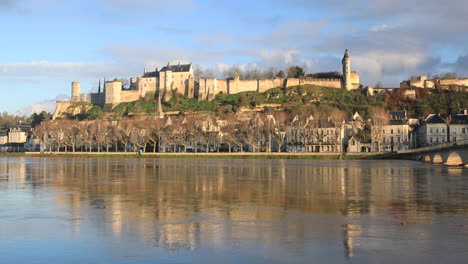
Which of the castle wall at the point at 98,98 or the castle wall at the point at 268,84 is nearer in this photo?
the castle wall at the point at 268,84

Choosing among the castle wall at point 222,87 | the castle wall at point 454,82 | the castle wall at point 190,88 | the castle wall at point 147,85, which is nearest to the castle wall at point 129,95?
the castle wall at point 147,85

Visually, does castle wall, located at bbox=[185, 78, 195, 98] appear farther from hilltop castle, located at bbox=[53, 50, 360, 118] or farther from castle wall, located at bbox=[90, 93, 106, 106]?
castle wall, located at bbox=[90, 93, 106, 106]

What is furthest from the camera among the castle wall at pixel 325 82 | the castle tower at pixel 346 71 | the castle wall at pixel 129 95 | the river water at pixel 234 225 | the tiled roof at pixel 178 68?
the castle wall at pixel 129 95

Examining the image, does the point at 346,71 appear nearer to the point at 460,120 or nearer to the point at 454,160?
the point at 460,120

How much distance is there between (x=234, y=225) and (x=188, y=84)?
107m

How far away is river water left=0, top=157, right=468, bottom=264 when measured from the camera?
11172mm

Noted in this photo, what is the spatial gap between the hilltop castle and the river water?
91.6 meters

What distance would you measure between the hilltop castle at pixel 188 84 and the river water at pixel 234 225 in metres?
91.6

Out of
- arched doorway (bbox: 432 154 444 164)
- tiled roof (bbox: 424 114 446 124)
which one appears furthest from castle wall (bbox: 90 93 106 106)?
arched doorway (bbox: 432 154 444 164)

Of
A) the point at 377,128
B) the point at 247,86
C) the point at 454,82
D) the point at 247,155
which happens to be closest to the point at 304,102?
the point at 247,86

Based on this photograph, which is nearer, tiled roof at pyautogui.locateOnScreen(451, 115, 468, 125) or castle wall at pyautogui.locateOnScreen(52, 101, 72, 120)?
tiled roof at pyautogui.locateOnScreen(451, 115, 468, 125)

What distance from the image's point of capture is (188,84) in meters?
120

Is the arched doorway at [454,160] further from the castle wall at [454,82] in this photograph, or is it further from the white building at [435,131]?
the castle wall at [454,82]

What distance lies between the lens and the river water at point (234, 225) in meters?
11.2
